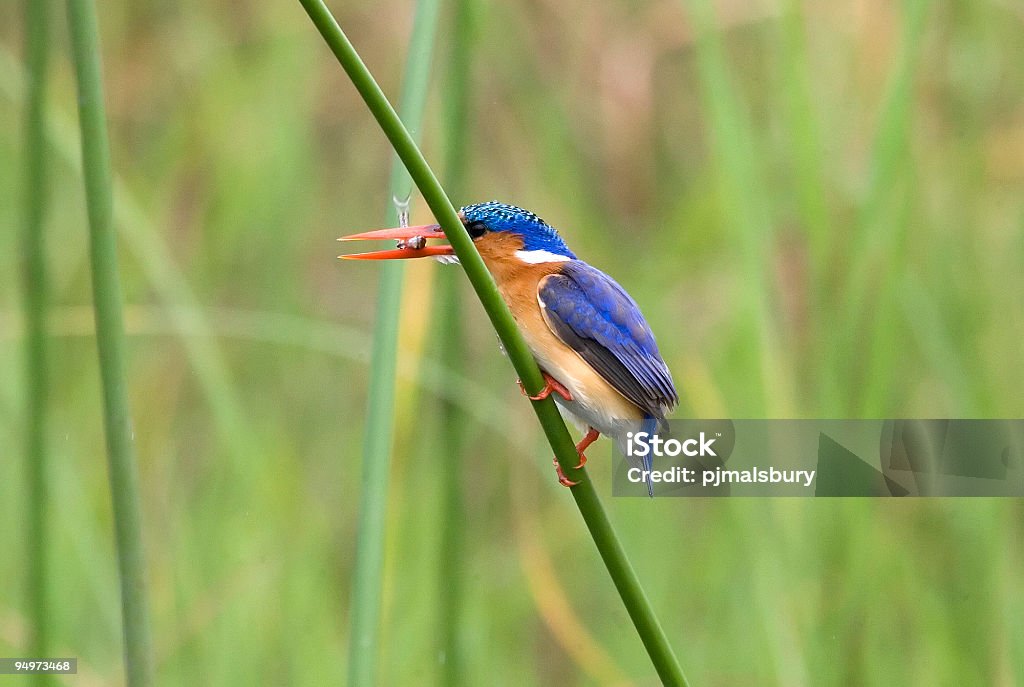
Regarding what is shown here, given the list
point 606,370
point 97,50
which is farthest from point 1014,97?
point 97,50

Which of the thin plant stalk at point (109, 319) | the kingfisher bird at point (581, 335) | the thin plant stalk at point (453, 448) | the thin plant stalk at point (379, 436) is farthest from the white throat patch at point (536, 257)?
the thin plant stalk at point (109, 319)

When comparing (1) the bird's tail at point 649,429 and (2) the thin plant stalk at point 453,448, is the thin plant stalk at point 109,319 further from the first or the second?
(1) the bird's tail at point 649,429

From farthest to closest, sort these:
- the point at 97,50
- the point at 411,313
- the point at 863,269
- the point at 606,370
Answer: the point at 411,313 < the point at 863,269 < the point at 606,370 < the point at 97,50

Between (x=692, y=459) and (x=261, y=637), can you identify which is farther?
(x=261, y=637)

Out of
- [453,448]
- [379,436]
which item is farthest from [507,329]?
[453,448]

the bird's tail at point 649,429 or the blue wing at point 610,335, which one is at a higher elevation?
the blue wing at point 610,335

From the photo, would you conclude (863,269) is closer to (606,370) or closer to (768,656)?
(606,370)

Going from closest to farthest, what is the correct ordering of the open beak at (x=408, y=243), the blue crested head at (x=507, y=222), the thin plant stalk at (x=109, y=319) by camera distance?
the thin plant stalk at (x=109, y=319), the open beak at (x=408, y=243), the blue crested head at (x=507, y=222)
